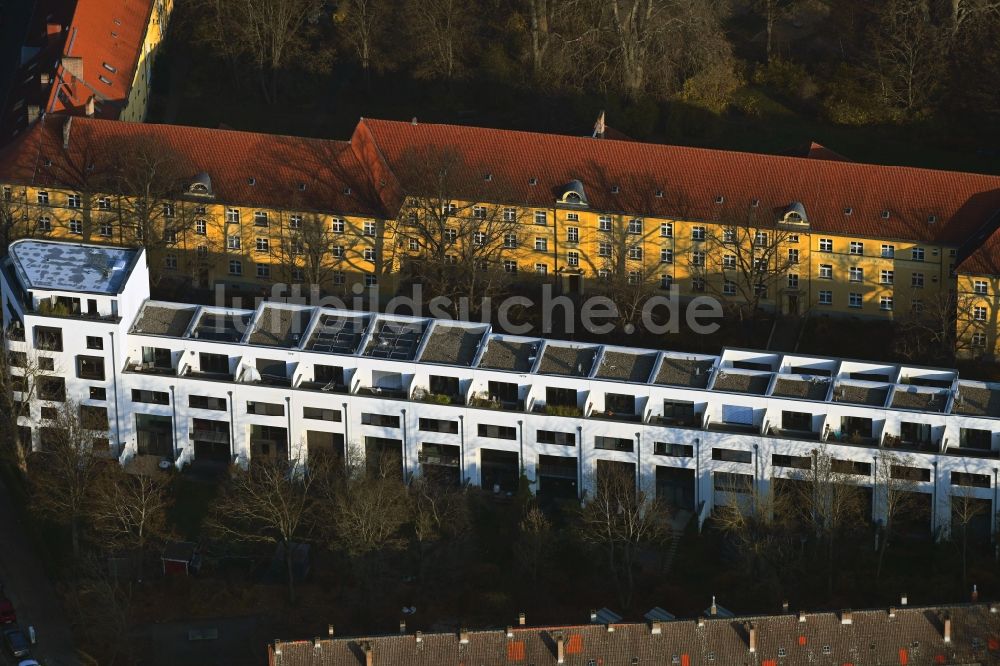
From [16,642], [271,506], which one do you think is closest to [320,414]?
[271,506]

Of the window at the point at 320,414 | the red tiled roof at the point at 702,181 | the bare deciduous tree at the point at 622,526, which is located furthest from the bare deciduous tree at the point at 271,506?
the red tiled roof at the point at 702,181

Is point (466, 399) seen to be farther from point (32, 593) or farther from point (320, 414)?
point (32, 593)

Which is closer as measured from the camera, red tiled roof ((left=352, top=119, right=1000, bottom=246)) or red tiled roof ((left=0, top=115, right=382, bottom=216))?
red tiled roof ((left=352, top=119, right=1000, bottom=246))

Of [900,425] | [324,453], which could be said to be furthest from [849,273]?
[324,453]

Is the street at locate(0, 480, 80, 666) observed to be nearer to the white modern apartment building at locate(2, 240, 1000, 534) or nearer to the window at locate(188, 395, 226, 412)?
the white modern apartment building at locate(2, 240, 1000, 534)

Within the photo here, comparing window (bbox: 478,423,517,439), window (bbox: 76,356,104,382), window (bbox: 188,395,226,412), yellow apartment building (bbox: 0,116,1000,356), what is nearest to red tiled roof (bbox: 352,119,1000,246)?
yellow apartment building (bbox: 0,116,1000,356)

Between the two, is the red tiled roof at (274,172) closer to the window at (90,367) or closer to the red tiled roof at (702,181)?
the red tiled roof at (702,181)

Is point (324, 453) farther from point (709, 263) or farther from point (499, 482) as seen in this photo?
point (709, 263)
